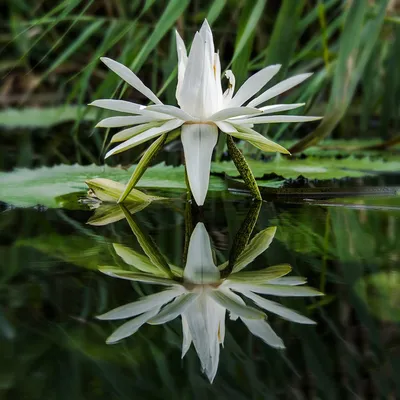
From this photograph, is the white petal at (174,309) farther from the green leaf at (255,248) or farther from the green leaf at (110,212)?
the green leaf at (110,212)

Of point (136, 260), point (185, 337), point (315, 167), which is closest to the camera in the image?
point (185, 337)

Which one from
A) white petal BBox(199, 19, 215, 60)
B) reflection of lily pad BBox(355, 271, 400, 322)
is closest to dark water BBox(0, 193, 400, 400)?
reflection of lily pad BBox(355, 271, 400, 322)

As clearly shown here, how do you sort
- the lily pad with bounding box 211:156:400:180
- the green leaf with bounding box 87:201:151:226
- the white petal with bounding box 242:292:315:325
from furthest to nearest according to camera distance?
the lily pad with bounding box 211:156:400:180, the green leaf with bounding box 87:201:151:226, the white petal with bounding box 242:292:315:325

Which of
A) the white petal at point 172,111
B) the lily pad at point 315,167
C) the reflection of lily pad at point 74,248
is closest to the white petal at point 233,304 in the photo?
the reflection of lily pad at point 74,248

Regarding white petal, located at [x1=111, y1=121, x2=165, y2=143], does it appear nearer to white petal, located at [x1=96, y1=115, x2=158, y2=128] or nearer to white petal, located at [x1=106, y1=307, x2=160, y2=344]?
white petal, located at [x1=96, y1=115, x2=158, y2=128]

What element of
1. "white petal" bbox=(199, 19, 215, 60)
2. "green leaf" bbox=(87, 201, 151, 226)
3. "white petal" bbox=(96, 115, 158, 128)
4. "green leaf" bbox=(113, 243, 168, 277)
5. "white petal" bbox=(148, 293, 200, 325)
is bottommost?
"white petal" bbox=(148, 293, 200, 325)

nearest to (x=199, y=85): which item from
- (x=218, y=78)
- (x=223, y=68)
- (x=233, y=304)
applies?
(x=218, y=78)

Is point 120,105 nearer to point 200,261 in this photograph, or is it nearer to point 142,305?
point 200,261
